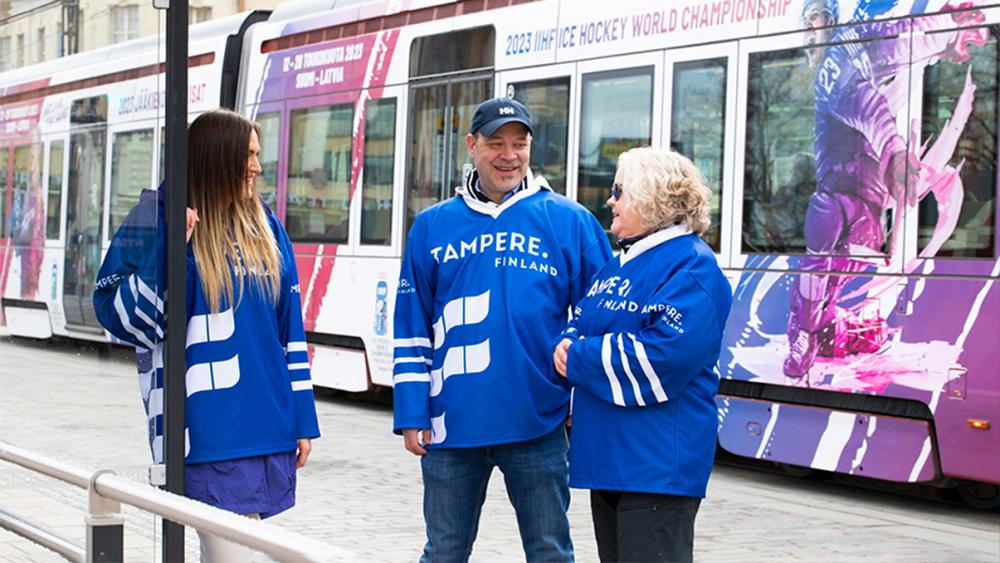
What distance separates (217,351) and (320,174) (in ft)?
33.8

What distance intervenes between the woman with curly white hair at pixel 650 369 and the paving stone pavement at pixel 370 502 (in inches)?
40.4

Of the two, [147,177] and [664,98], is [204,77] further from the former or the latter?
[147,177]

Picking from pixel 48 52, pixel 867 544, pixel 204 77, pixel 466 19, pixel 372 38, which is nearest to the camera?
pixel 48 52

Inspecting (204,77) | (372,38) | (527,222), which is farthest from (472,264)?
(204,77)

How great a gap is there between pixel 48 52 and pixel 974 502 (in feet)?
20.1

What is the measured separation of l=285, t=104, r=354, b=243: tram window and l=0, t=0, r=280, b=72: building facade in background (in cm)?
892

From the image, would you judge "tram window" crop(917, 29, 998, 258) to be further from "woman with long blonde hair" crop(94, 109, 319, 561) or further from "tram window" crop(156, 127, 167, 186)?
"tram window" crop(156, 127, 167, 186)

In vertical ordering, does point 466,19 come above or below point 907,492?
above

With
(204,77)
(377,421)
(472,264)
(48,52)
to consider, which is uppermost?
Result: (204,77)

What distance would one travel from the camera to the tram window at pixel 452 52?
40.8 feet

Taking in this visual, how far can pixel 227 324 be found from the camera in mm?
4324

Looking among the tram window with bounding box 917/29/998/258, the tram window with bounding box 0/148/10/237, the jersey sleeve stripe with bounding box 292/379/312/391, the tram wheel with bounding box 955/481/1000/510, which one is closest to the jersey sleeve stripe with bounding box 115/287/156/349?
the jersey sleeve stripe with bounding box 292/379/312/391

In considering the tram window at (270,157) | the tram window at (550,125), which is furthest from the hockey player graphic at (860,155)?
the tram window at (270,157)

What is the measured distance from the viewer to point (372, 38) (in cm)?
1391
